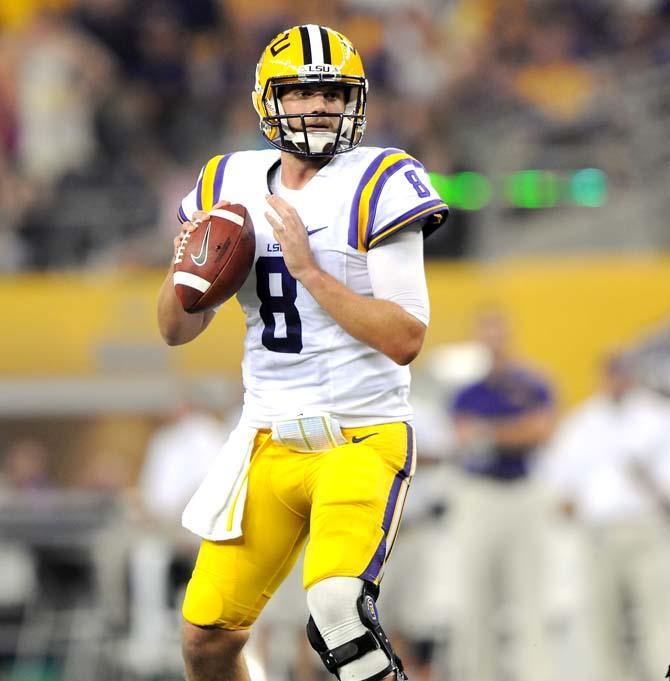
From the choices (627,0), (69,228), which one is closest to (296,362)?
(69,228)

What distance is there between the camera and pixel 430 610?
7.88 m

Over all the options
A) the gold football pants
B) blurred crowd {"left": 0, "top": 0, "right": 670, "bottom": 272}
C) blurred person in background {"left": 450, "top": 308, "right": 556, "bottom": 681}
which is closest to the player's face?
the gold football pants

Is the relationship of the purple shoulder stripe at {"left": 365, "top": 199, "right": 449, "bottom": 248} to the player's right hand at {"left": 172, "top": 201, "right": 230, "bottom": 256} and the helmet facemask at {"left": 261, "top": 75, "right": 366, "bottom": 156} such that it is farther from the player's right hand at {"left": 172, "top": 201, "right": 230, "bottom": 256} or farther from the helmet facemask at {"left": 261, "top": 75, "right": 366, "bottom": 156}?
the player's right hand at {"left": 172, "top": 201, "right": 230, "bottom": 256}

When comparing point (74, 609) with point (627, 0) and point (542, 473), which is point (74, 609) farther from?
point (627, 0)

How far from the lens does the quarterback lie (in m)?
3.62

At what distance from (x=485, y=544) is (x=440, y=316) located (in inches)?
89.6

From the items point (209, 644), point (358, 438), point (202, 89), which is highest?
point (202, 89)

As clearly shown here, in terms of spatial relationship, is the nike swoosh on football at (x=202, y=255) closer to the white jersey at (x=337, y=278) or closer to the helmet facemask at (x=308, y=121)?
the white jersey at (x=337, y=278)

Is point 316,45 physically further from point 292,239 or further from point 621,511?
point 621,511

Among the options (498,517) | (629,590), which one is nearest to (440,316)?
(498,517)

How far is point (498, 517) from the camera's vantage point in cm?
738

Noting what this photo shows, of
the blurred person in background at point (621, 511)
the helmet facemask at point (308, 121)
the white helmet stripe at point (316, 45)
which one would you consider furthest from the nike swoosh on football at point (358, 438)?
the blurred person in background at point (621, 511)

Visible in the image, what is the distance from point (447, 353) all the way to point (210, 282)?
18.7 feet

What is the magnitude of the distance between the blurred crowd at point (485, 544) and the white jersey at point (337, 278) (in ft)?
12.0
